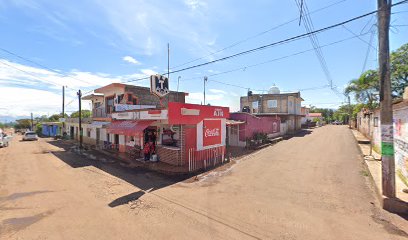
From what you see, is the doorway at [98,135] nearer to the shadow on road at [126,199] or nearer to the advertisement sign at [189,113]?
the advertisement sign at [189,113]

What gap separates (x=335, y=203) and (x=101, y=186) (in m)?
9.52

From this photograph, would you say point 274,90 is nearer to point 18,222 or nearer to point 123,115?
point 123,115

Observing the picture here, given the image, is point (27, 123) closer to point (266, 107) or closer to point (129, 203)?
point (266, 107)

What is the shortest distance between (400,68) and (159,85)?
1174 inches

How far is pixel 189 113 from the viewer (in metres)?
12.3

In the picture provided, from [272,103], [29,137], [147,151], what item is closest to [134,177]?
[147,151]

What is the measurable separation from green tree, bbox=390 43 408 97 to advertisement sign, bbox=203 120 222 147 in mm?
25624

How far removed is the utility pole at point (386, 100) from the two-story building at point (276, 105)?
2639 cm

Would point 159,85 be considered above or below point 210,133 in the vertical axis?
above

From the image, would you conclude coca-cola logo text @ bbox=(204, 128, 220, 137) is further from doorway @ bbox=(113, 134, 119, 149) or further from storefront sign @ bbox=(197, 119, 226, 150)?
doorway @ bbox=(113, 134, 119, 149)

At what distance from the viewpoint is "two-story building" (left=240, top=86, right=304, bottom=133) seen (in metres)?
35.1

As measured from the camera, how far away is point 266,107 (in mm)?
37219

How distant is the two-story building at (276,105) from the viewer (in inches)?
1383

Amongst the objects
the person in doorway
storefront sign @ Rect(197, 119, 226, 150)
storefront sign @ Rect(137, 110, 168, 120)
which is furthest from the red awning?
storefront sign @ Rect(197, 119, 226, 150)
